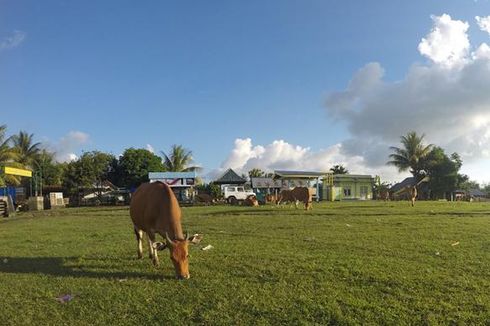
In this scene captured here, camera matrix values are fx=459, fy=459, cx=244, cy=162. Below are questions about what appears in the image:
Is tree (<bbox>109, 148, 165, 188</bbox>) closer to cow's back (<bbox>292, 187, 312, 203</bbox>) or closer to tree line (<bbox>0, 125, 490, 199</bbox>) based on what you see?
tree line (<bbox>0, 125, 490, 199</bbox>)

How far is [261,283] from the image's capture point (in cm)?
858

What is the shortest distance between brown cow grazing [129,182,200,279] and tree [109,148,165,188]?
183ft

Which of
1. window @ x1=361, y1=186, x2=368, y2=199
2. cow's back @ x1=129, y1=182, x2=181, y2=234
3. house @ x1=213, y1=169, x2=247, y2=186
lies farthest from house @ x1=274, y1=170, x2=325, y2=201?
cow's back @ x1=129, y1=182, x2=181, y2=234

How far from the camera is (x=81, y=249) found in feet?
43.4

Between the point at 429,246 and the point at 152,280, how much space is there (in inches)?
312

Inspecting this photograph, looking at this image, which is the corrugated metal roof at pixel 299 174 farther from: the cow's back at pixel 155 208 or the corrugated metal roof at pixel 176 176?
the cow's back at pixel 155 208

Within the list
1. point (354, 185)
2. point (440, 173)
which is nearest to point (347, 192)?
point (354, 185)

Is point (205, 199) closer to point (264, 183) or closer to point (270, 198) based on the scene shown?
point (270, 198)

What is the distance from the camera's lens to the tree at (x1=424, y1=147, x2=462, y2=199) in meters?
74.6

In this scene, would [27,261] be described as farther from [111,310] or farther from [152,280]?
[111,310]

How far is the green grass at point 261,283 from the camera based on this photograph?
22.4 feet

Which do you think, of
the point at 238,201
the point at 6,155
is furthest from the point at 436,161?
the point at 6,155

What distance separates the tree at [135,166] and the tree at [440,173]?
142 feet

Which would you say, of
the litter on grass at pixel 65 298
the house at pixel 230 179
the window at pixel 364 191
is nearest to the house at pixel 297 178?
the house at pixel 230 179
